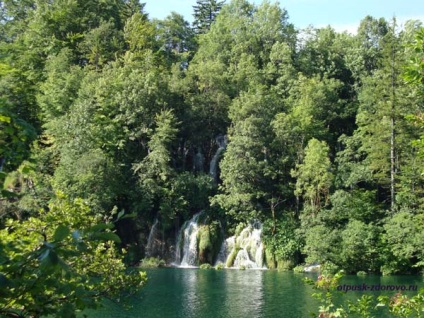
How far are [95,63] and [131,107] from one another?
9.79 meters

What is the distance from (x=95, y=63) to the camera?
44.9 meters

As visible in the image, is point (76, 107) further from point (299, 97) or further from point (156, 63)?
point (299, 97)

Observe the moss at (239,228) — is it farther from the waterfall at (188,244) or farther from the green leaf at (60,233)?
the green leaf at (60,233)

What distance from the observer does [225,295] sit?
2109cm

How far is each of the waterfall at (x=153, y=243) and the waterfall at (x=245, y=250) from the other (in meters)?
4.87

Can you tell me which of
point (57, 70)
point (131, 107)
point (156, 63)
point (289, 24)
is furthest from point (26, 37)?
point (289, 24)

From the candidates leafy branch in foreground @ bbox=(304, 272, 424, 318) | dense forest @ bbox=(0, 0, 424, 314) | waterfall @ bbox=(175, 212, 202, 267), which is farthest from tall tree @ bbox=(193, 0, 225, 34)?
leafy branch in foreground @ bbox=(304, 272, 424, 318)

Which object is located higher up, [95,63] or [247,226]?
[95,63]

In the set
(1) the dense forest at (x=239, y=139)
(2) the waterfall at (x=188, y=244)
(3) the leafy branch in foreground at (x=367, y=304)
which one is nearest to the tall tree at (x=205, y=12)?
(1) the dense forest at (x=239, y=139)

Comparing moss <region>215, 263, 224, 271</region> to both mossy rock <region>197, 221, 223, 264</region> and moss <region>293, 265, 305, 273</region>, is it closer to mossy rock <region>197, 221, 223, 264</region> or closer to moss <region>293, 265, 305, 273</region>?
mossy rock <region>197, 221, 223, 264</region>

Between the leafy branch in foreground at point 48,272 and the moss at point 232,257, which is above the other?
the leafy branch in foreground at point 48,272

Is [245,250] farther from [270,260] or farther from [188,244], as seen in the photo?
[188,244]

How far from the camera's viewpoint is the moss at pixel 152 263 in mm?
34594

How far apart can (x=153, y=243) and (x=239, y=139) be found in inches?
404
